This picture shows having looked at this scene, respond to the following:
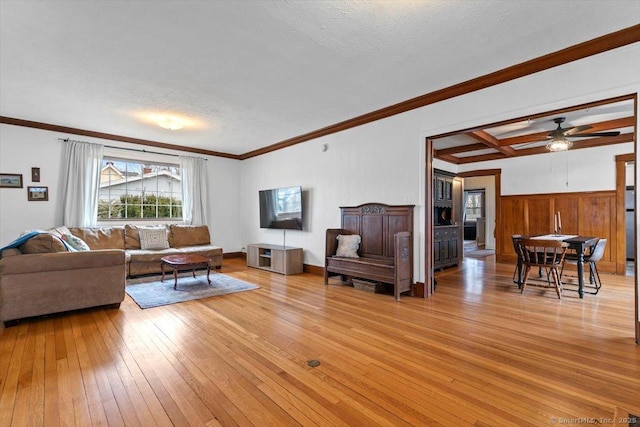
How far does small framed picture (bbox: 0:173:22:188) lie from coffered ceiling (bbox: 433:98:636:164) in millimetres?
6613

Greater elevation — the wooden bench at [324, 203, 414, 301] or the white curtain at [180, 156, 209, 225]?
the white curtain at [180, 156, 209, 225]

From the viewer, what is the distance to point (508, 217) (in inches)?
279

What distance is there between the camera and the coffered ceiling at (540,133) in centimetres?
432

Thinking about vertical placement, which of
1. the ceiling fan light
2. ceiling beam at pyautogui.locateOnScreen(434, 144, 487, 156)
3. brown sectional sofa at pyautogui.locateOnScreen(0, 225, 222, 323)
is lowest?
brown sectional sofa at pyautogui.locateOnScreen(0, 225, 222, 323)

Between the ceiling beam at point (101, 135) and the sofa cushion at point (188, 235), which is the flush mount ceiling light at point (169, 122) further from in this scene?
the sofa cushion at point (188, 235)

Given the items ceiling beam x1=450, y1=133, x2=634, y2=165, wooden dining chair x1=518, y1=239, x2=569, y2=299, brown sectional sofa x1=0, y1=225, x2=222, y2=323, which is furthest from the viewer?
ceiling beam x1=450, y1=133, x2=634, y2=165

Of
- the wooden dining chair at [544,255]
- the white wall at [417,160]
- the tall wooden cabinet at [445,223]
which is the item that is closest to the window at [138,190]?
the white wall at [417,160]

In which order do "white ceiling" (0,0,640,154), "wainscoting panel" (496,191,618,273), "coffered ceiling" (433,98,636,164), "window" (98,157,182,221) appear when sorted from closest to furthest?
"white ceiling" (0,0,640,154)
"coffered ceiling" (433,98,636,164)
"wainscoting panel" (496,191,618,273)
"window" (98,157,182,221)

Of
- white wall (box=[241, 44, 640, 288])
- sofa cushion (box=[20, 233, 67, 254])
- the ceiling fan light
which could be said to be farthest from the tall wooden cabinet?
sofa cushion (box=[20, 233, 67, 254])

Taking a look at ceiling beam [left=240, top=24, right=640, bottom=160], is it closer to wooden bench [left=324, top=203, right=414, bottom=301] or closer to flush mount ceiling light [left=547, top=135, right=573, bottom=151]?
wooden bench [left=324, top=203, right=414, bottom=301]

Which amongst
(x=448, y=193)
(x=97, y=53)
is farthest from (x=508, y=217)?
(x=97, y=53)

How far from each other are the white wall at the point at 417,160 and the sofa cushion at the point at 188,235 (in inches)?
44.7

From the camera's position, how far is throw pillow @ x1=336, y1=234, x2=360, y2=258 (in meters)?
4.73

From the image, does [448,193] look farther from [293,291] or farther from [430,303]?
[293,291]
